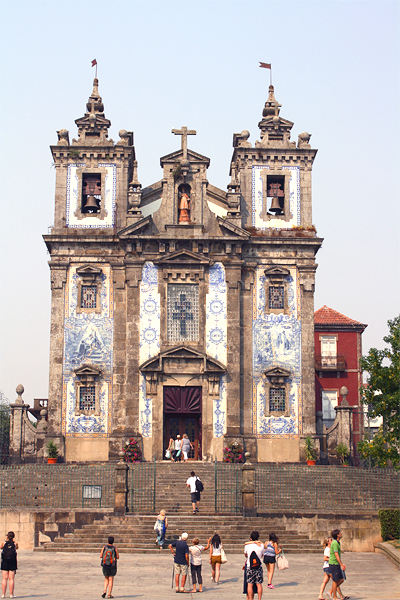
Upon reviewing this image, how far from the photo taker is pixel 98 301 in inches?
1465

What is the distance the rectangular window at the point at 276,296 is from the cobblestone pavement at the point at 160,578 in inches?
574

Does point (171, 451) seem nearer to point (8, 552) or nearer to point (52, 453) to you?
point (52, 453)

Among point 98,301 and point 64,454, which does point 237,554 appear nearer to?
point 64,454

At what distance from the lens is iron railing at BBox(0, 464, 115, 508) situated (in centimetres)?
2784

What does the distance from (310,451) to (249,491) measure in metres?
9.10

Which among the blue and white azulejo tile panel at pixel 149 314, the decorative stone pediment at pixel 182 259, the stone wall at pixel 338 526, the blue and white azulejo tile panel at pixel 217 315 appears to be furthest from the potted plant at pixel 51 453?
the stone wall at pixel 338 526

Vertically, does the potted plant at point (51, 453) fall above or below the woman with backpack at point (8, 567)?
above

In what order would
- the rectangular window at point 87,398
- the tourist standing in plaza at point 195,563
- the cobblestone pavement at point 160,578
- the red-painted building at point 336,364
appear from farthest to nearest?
the red-painted building at point 336,364 < the rectangular window at point 87,398 < the tourist standing in plaza at point 195,563 < the cobblestone pavement at point 160,578

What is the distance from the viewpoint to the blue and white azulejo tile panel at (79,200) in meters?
38.1

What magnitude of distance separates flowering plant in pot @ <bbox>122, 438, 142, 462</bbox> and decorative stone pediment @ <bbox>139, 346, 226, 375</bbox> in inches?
117

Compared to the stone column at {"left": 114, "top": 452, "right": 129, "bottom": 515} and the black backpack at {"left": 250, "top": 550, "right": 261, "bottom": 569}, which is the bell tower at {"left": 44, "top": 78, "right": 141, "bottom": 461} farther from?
the black backpack at {"left": 250, "top": 550, "right": 261, "bottom": 569}

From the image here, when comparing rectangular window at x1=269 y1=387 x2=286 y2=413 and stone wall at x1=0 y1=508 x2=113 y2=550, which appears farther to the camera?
rectangular window at x1=269 y1=387 x2=286 y2=413

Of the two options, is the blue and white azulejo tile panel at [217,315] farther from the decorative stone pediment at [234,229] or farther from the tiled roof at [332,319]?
the tiled roof at [332,319]

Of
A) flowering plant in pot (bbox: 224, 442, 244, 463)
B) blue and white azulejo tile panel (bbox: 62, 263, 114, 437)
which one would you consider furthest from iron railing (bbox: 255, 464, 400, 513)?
blue and white azulejo tile panel (bbox: 62, 263, 114, 437)
